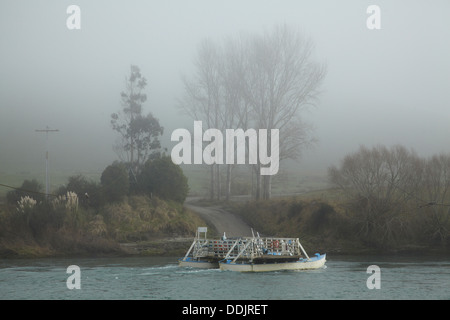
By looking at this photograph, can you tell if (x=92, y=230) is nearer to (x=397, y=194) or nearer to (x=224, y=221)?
(x=224, y=221)

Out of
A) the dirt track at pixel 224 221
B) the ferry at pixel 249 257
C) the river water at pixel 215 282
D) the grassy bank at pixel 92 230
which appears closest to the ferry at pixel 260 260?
the ferry at pixel 249 257

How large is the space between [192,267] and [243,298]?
14254 millimetres

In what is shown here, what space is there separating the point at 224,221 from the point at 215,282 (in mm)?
27319

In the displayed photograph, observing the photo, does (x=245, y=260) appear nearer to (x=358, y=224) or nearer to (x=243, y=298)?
→ (x=243, y=298)

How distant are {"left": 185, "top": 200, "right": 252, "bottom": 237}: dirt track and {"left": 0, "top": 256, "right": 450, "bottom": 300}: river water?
46.1ft

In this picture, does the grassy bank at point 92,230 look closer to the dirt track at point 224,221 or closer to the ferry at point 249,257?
the dirt track at point 224,221

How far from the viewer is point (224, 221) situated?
68.2 metres

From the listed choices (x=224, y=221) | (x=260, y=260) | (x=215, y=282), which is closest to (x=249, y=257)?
(x=260, y=260)

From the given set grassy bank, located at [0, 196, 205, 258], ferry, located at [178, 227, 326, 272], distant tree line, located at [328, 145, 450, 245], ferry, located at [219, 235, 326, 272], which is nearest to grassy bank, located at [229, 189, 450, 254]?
distant tree line, located at [328, 145, 450, 245]

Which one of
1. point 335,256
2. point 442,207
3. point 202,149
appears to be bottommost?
point 335,256

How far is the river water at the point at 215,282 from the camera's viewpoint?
35969 millimetres

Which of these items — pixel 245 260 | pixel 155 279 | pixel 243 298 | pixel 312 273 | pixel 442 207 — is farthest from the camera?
pixel 442 207
